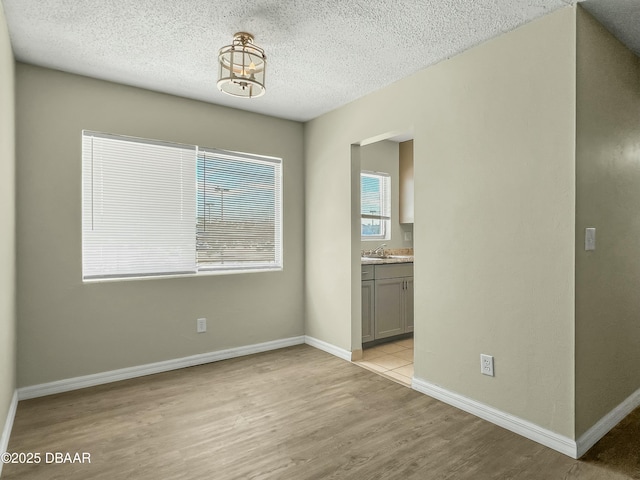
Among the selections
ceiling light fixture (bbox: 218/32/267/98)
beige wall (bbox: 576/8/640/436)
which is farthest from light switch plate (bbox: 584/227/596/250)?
ceiling light fixture (bbox: 218/32/267/98)

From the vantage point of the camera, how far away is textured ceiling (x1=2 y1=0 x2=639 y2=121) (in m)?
2.14

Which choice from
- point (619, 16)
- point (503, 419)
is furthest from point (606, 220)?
point (503, 419)

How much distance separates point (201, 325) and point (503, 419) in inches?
102

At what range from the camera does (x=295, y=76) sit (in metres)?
3.07

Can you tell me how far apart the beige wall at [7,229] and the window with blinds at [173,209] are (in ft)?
1.78

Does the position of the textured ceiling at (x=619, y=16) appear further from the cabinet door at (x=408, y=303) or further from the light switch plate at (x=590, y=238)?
the cabinet door at (x=408, y=303)

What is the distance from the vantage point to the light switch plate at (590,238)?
216 cm

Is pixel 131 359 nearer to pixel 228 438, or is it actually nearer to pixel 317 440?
pixel 228 438

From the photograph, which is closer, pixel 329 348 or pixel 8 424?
pixel 8 424

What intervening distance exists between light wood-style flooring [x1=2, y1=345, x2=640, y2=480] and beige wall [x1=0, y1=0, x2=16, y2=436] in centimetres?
39

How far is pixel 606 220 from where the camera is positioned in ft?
7.66

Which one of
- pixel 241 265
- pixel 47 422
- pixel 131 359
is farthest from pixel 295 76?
pixel 47 422

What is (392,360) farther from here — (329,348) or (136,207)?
(136,207)

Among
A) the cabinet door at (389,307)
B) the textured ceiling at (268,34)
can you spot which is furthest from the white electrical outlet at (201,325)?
the textured ceiling at (268,34)
